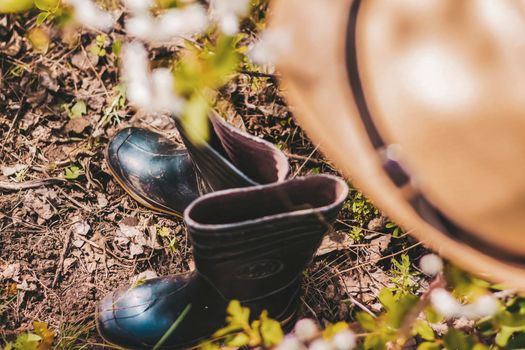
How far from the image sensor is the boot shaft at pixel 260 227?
105 cm

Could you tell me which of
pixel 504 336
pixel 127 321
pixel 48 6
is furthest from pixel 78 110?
pixel 504 336

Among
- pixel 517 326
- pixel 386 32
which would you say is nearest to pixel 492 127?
pixel 386 32

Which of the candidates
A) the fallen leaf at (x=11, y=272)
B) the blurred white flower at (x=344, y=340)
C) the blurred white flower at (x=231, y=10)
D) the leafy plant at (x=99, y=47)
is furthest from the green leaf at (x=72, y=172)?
the blurred white flower at (x=344, y=340)

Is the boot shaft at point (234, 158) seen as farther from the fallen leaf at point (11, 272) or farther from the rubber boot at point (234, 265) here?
the fallen leaf at point (11, 272)

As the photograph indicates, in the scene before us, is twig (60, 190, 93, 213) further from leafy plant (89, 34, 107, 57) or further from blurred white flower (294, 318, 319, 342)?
blurred white flower (294, 318, 319, 342)

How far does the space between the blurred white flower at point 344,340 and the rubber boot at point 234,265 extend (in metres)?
0.23

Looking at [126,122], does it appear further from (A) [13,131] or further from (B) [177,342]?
(B) [177,342]

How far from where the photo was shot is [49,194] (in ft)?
5.51

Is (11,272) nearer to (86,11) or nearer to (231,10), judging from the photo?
(86,11)

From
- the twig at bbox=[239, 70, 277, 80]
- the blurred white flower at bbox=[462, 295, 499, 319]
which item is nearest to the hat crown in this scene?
the blurred white flower at bbox=[462, 295, 499, 319]

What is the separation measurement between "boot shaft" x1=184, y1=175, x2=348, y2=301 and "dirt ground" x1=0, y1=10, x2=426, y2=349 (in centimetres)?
39

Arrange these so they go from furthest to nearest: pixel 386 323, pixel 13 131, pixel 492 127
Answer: pixel 13 131
pixel 386 323
pixel 492 127

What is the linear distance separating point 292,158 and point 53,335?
0.93 metres

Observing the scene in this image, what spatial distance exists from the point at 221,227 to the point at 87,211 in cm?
82
